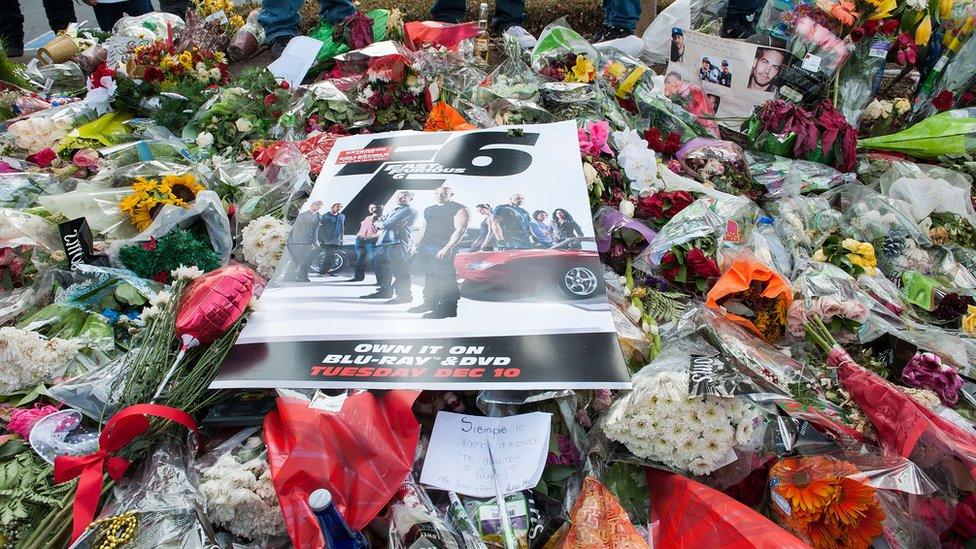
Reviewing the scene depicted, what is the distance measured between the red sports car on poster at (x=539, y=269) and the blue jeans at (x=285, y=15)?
2.82 meters

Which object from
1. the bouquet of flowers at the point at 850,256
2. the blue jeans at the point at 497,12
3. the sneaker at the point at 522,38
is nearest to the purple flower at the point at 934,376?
the bouquet of flowers at the point at 850,256

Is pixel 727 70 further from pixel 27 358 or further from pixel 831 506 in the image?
pixel 27 358

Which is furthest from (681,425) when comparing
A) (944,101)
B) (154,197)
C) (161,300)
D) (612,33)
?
(612,33)

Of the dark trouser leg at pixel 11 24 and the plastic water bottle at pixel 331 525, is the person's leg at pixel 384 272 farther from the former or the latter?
the dark trouser leg at pixel 11 24

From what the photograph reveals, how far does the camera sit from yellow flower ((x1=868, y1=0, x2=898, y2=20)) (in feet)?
8.37

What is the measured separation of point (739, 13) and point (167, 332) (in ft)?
14.0

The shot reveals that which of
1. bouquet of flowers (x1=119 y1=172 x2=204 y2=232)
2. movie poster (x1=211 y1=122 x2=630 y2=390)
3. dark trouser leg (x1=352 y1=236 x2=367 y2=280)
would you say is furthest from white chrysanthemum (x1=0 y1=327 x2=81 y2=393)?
dark trouser leg (x1=352 y1=236 x2=367 y2=280)

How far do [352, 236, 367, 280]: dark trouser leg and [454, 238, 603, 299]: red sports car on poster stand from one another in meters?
0.28

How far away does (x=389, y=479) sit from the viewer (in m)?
1.21

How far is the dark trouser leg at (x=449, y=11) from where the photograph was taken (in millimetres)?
4013

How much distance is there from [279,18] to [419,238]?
2.80 m

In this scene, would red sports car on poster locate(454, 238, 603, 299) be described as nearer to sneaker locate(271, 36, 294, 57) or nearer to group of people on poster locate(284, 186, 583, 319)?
group of people on poster locate(284, 186, 583, 319)

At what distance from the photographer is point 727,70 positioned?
2785 millimetres

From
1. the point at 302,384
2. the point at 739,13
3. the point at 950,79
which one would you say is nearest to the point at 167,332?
the point at 302,384
